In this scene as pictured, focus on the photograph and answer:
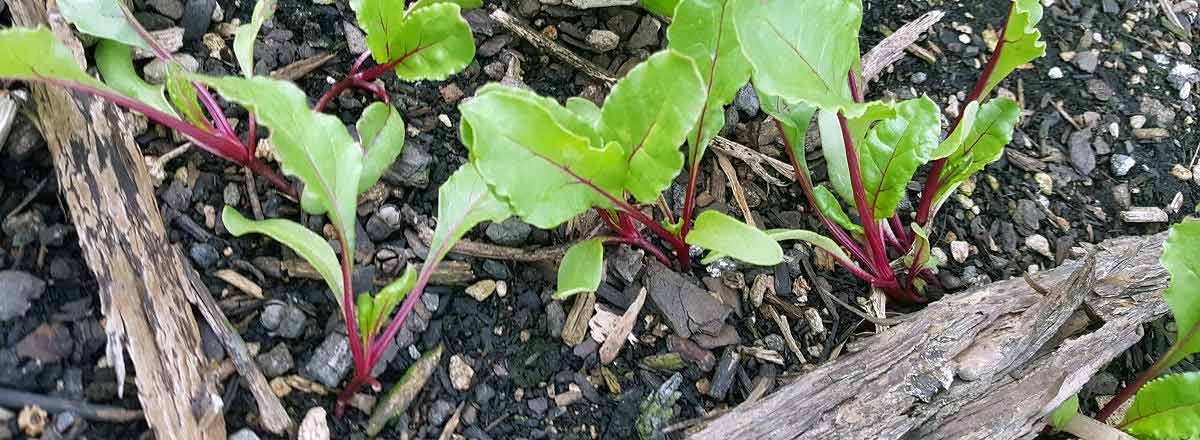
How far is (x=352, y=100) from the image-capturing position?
4.39 feet

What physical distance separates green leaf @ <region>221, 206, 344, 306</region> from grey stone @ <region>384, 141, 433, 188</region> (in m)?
0.23

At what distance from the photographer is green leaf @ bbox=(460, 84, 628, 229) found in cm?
93

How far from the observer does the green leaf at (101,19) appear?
113cm

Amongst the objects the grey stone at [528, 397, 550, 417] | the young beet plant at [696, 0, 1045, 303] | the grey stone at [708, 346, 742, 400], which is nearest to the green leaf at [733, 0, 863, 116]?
the young beet plant at [696, 0, 1045, 303]

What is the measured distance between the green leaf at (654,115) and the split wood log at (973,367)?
1.15 ft

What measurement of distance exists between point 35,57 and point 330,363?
502 millimetres

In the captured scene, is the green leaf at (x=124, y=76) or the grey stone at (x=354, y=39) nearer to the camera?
the green leaf at (x=124, y=76)

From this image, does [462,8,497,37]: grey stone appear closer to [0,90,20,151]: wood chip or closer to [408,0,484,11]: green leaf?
[408,0,484,11]: green leaf

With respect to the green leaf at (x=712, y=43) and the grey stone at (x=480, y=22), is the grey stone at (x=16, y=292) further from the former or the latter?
the green leaf at (x=712, y=43)

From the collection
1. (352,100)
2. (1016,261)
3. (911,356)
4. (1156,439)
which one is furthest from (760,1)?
(1156,439)

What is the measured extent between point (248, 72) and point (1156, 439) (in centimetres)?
145

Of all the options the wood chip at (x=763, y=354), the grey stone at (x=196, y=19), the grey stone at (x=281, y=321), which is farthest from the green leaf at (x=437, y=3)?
the wood chip at (x=763, y=354)

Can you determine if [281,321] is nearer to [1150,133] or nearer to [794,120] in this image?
[794,120]

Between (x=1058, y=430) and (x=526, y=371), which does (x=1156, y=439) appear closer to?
(x=1058, y=430)
